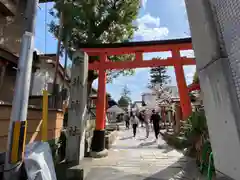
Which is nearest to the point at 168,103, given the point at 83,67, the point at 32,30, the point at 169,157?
the point at 169,157

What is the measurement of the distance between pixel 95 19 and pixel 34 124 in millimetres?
9748

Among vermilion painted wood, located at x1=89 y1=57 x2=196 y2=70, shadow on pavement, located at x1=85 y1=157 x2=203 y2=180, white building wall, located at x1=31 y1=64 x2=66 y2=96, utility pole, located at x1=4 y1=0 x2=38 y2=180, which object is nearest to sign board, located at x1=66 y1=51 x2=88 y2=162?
shadow on pavement, located at x1=85 y1=157 x2=203 y2=180

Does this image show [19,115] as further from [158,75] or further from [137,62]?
[158,75]

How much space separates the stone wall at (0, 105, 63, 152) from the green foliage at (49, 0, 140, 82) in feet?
21.0

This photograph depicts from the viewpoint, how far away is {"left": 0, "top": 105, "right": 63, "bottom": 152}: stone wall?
4.17 meters

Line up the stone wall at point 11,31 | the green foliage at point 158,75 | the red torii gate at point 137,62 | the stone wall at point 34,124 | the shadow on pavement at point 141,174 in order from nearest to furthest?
Answer: the stone wall at point 34,124 → the shadow on pavement at point 141,174 → the red torii gate at point 137,62 → the stone wall at point 11,31 → the green foliage at point 158,75

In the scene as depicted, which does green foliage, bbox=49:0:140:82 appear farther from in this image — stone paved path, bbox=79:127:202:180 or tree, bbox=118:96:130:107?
tree, bbox=118:96:130:107

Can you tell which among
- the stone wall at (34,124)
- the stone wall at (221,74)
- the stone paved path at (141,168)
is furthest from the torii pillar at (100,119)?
the stone wall at (221,74)

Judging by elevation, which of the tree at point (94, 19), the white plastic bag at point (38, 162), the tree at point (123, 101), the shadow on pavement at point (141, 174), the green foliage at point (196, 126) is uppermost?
the tree at point (123, 101)

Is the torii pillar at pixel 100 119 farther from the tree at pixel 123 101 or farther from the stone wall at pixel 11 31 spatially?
the tree at pixel 123 101

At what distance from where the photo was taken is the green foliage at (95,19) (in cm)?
1254

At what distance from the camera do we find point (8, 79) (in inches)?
336

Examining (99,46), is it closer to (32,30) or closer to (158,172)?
(32,30)

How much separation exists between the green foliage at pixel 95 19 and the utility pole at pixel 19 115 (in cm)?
890
